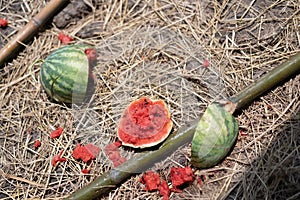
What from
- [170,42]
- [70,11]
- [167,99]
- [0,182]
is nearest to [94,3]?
[70,11]

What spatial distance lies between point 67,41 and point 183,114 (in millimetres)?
1084

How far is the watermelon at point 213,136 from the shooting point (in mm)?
3434

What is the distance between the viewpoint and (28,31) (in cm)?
405

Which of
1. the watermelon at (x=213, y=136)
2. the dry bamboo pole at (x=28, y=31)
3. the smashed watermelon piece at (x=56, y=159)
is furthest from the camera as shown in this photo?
the dry bamboo pole at (x=28, y=31)

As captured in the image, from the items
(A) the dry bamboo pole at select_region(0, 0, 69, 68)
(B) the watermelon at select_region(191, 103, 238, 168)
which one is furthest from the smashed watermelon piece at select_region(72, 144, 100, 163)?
(A) the dry bamboo pole at select_region(0, 0, 69, 68)

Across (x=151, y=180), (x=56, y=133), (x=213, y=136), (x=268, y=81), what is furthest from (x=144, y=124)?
(x=268, y=81)

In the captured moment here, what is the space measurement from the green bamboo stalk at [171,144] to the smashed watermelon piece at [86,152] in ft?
0.61

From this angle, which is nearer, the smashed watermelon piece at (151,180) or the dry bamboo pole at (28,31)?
the smashed watermelon piece at (151,180)

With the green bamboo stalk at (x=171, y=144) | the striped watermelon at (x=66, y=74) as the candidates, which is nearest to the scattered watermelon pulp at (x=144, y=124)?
the green bamboo stalk at (x=171, y=144)

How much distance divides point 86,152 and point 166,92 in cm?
70

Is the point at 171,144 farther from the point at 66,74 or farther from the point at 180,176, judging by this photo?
the point at 66,74

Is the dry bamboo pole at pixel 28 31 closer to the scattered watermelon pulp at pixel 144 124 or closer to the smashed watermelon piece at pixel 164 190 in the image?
the scattered watermelon pulp at pixel 144 124

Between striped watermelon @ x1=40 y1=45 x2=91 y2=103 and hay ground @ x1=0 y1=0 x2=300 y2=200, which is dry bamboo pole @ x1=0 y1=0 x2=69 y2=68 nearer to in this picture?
hay ground @ x1=0 y1=0 x2=300 y2=200

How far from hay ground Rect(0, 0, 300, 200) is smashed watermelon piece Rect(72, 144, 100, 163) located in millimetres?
40
